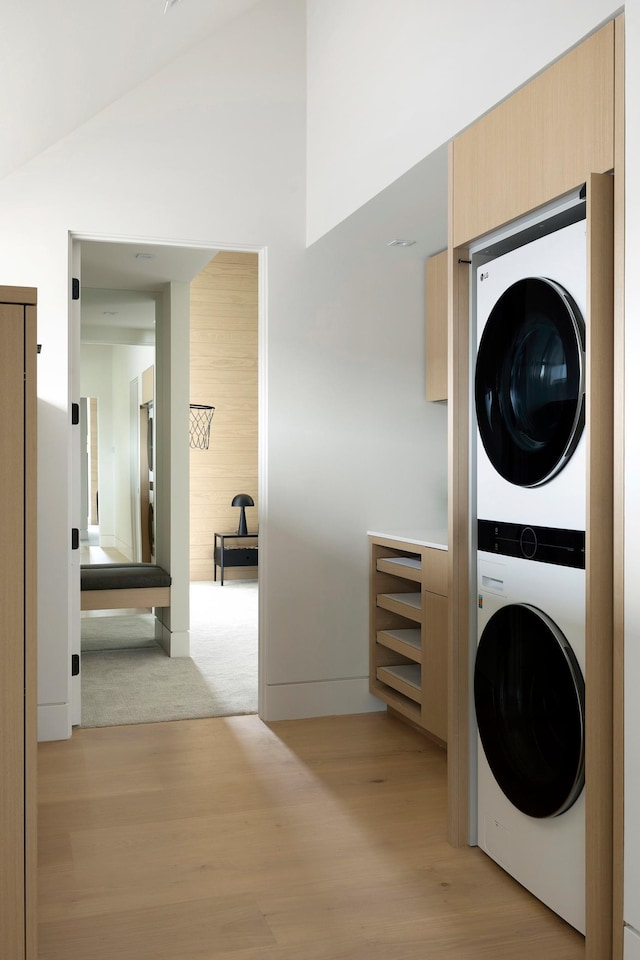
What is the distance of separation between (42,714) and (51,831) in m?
0.96

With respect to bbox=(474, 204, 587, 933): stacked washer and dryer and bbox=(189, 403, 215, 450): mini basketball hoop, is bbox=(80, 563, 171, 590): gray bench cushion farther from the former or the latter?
bbox=(189, 403, 215, 450): mini basketball hoop

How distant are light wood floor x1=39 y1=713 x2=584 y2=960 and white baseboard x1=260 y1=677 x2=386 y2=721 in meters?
0.26

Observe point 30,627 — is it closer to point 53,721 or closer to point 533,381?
point 533,381

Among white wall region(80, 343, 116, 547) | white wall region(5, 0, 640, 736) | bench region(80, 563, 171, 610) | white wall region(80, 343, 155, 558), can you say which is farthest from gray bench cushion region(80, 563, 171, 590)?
white wall region(80, 343, 116, 547)

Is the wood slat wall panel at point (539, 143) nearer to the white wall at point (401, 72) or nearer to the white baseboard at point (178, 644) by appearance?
the white wall at point (401, 72)

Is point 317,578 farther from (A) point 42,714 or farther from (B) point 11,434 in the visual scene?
(B) point 11,434

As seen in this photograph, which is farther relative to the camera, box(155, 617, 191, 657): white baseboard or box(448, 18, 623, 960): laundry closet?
box(155, 617, 191, 657): white baseboard

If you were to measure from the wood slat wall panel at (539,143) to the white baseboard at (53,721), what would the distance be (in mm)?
2544

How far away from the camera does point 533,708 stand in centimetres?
229

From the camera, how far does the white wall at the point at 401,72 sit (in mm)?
2230

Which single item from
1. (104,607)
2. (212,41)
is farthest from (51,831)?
(212,41)

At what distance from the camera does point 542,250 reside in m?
2.25

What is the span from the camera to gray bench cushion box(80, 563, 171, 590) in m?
5.32

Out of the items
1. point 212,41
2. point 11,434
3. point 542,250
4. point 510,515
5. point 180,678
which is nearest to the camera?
point 11,434
